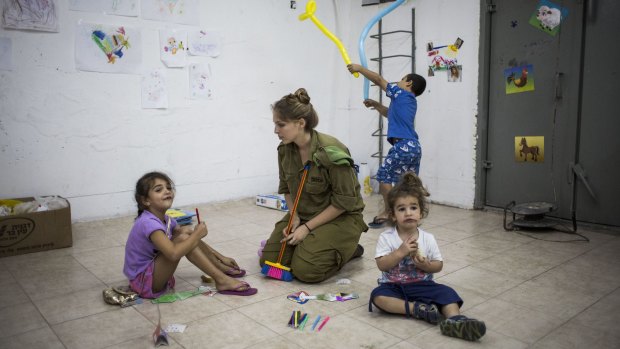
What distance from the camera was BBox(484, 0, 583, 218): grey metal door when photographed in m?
3.59

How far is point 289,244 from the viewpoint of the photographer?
102 inches

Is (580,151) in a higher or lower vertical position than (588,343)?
higher

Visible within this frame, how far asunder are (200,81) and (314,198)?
223 centimetres

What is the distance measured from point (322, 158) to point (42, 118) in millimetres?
2403

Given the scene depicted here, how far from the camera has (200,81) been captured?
4.36 meters

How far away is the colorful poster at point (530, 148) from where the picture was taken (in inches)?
149

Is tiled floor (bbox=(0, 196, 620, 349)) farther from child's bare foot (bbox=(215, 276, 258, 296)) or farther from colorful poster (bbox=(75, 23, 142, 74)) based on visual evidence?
colorful poster (bbox=(75, 23, 142, 74))

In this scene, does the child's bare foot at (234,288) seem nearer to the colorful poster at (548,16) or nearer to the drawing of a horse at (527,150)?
the drawing of a horse at (527,150)

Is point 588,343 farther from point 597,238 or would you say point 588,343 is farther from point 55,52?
point 55,52

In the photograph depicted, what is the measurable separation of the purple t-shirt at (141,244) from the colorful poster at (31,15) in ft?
7.13

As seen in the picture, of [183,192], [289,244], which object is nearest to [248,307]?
[289,244]

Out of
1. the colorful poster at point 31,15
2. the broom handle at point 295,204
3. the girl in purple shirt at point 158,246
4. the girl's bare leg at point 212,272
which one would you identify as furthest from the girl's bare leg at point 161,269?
the colorful poster at point 31,15

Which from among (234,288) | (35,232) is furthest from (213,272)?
(35,232)

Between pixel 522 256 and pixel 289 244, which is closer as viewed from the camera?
pixel 289 244
